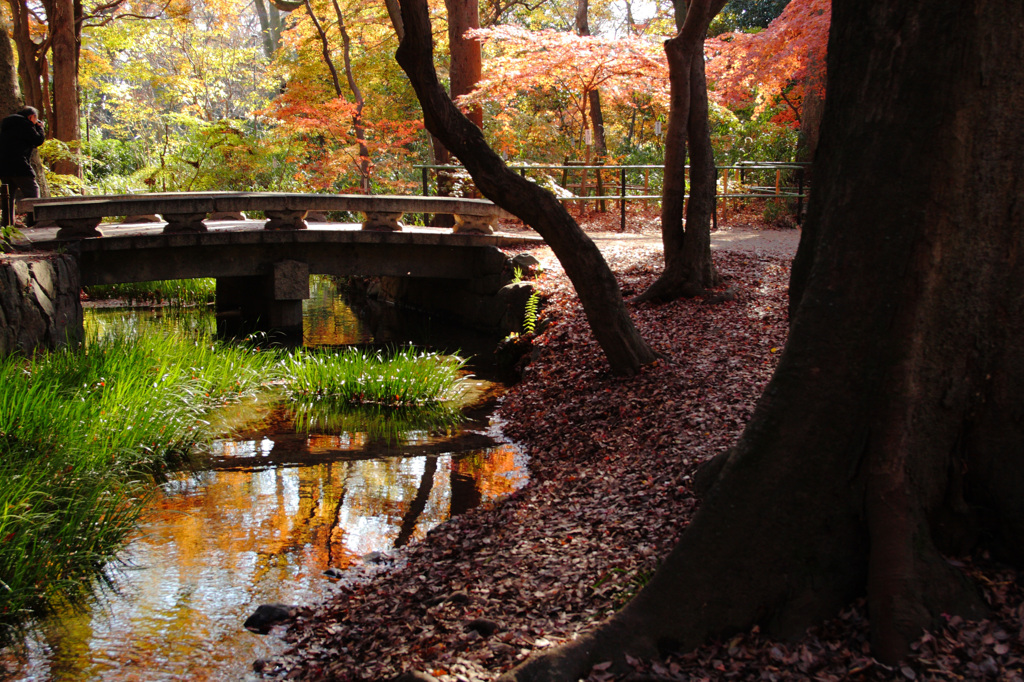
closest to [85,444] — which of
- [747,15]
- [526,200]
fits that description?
[526,200]

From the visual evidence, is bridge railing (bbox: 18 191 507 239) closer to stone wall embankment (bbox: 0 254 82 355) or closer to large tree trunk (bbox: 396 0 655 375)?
stone wall embankment (bbox: 0 254 82 355)

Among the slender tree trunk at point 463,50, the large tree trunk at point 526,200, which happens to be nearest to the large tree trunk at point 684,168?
the large tree trunk at point 526,200

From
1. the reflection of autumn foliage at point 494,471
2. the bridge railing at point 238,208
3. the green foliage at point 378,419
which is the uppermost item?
the bridge railing at point 238,208

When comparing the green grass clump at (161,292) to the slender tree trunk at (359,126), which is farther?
the slender tree trunk at (359,126)

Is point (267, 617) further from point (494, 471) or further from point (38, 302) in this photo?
point (38, 302)

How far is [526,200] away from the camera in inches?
276

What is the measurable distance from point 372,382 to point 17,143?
6.64m

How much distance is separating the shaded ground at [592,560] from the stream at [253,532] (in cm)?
33

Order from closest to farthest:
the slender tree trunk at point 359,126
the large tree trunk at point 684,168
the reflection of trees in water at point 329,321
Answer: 1. the large tree trunk at point 684,168
2. the reflection of trees in water at point 329,321
3. the slender tree trunk at point 359,126

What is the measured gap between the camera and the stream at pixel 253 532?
4242 millimetres

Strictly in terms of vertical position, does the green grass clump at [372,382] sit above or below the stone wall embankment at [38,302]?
below

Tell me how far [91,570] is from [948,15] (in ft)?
16.9

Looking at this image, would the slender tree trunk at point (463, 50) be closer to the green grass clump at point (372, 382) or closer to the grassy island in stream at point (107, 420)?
the grassy island in stream at point (107, 420)

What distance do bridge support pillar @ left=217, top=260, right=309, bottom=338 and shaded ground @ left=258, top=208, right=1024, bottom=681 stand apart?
17.1 ft
